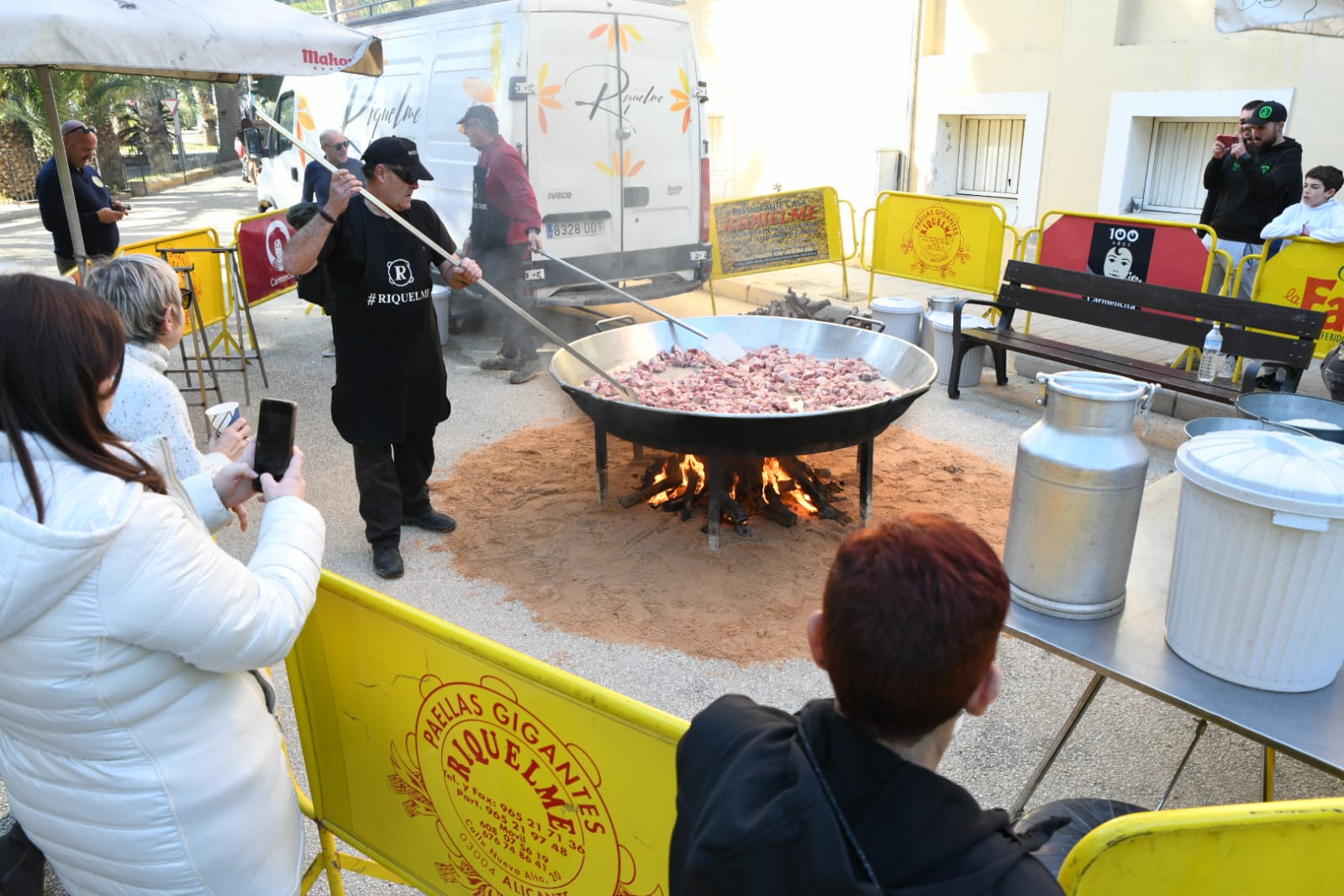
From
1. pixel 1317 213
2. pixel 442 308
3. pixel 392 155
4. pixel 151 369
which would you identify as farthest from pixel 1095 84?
pixel 151 369

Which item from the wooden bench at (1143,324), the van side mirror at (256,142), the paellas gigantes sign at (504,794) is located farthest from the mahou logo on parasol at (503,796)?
the van side mirror at (256,142)

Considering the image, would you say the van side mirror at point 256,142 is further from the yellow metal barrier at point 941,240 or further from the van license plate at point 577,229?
the yellow metal barrier at point 941,240

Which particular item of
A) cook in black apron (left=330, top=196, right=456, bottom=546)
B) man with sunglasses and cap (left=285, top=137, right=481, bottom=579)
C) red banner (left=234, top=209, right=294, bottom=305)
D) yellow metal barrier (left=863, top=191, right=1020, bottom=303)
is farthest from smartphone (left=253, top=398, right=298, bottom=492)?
yellow metal barrier (left=863, top=191, right=1020, bottom=303)

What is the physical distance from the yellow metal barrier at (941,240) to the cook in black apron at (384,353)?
5.92 m

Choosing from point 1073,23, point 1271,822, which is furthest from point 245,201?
point 1271,822

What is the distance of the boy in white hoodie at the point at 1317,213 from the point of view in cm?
686

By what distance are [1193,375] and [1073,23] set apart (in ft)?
18.0

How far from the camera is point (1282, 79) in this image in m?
8.45

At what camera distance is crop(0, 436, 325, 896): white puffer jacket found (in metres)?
1.52

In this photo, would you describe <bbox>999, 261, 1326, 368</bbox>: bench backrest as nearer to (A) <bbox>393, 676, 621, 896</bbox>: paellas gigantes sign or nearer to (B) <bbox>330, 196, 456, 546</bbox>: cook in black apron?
(B) <bbox>330, 196, 456, 546</bbox>: cook in black apron

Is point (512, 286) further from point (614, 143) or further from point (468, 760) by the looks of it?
point (468, 760)

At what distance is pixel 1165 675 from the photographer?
7.29 ft

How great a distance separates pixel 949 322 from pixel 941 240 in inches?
70.1

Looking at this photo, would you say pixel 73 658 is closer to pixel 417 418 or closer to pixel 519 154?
pixel 417 418
